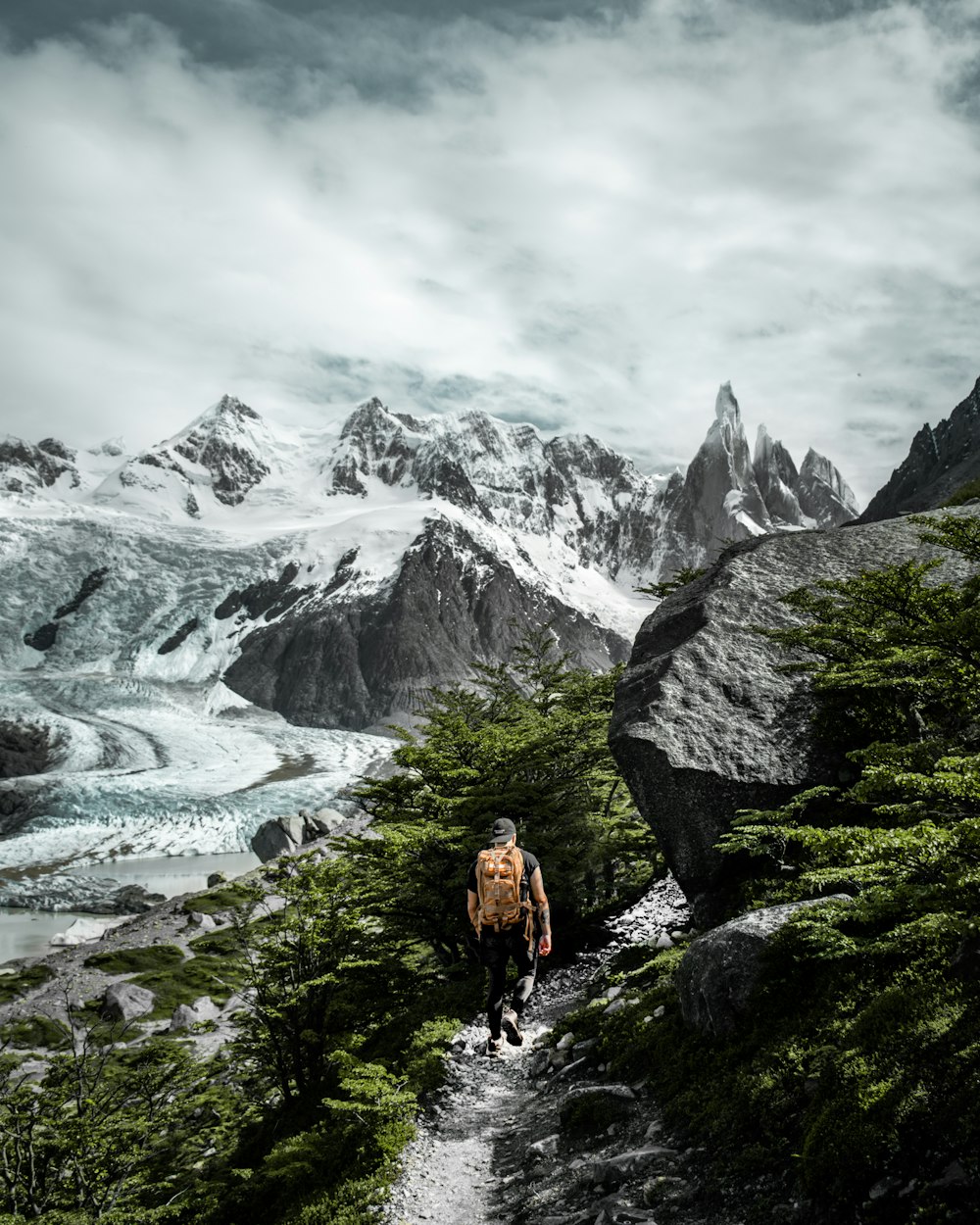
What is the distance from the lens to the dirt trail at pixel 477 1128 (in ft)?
24.7

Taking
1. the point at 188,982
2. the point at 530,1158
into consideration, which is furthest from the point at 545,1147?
the point at 188,982

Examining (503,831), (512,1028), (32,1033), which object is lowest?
(32,1033)

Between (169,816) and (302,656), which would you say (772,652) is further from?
(302,656)

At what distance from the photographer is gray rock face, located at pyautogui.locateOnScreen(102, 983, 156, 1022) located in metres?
29.0

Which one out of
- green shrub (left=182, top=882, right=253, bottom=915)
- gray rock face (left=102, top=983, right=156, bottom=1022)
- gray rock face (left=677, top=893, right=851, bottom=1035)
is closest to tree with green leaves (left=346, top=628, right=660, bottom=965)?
gray rock face (left=677, top=893, right=851, bottom=1035)

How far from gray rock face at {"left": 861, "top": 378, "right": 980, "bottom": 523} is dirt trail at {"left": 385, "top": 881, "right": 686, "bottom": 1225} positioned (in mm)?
130126

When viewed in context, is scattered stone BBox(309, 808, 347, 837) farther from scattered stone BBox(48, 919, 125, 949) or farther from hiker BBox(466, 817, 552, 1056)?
hiker BBox(466, 817, 552, 1056)

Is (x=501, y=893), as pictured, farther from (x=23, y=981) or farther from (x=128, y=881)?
(x=128, y=881)

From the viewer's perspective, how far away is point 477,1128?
902 cm

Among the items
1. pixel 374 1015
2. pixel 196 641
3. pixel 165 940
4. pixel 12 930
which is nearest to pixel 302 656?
pixel 196 641

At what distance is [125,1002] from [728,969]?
2941 cm

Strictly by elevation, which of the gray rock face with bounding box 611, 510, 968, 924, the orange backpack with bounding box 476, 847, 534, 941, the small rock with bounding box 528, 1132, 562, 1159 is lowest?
the small rock with bounding box 528, 1132, 562, 1159

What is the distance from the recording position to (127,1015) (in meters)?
28.9

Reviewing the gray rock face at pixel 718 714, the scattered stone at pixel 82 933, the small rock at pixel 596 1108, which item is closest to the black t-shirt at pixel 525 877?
the small rock at pixel 596 1108
